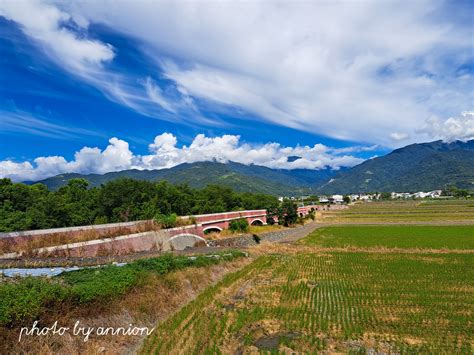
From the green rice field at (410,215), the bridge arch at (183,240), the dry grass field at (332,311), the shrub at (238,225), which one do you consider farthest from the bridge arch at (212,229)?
the green rice field at (410,215)

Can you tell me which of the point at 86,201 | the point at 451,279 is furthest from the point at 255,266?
the point at 86,201

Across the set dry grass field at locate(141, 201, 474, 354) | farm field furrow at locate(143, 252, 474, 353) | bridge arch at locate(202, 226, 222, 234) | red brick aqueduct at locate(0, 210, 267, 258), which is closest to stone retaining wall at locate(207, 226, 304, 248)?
red brick aqueduct at locate(0, 210, 267, 258)

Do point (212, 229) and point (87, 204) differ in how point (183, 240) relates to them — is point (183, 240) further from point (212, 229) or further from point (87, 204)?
point (87, 204)

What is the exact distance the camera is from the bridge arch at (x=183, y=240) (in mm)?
35781

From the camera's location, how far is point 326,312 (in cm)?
1516

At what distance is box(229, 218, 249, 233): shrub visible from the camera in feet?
175

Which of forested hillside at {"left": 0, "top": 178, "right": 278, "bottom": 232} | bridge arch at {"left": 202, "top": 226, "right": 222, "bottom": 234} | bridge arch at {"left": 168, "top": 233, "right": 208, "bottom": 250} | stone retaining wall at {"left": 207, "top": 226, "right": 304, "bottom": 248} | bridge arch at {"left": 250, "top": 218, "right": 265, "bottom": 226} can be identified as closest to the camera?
bridge arch at {"left": 168, "top": 233, "right": 208, "bottom": 250}

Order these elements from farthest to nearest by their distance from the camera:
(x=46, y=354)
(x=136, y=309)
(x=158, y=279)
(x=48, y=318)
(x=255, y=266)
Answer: (x=255, y=266)
(x=158, y=279)
(x=136, y=309)
(x=48, y=318)
(x=46, y=354)

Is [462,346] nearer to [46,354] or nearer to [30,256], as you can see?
[46,354]

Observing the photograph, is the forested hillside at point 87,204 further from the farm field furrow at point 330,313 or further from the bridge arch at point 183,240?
the farm field furrow at point 330,313

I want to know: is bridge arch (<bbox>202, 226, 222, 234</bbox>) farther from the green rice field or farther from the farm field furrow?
the green rice field

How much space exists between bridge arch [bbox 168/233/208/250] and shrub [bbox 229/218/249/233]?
39.6 ft

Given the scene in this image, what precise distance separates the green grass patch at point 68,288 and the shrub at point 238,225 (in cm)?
3443

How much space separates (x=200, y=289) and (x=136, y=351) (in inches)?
321
